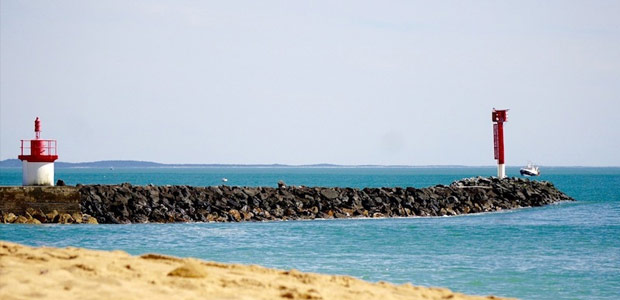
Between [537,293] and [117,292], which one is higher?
[117,292]

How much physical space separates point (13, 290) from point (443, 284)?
989 cm

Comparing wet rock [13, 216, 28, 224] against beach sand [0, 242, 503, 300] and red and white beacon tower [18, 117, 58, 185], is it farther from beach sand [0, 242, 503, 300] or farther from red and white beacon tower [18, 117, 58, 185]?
beach sand [0, 242, 503, 300]

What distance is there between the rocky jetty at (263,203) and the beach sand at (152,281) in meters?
20.2

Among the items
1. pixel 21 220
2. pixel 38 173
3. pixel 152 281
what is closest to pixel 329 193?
pixel 38 173

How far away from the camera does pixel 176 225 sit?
28531 mm

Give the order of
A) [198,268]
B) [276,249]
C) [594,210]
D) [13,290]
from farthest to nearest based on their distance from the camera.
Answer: [594,210] → [276,249] → [198,268] → [13,290]

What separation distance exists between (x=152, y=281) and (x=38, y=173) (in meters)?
21.4

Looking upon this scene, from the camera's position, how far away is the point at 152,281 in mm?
7812

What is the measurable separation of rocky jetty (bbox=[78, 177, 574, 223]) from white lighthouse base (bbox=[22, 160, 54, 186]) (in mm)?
1333

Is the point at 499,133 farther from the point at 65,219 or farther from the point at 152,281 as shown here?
the point at 152,281

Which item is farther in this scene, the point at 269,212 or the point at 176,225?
the point at 269,212

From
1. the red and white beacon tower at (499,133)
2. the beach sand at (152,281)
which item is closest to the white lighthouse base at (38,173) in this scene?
the beach sand at (152,281)

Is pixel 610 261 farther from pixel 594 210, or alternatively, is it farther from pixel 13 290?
pixel 594 210

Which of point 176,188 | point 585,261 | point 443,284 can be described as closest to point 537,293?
point 443,284
